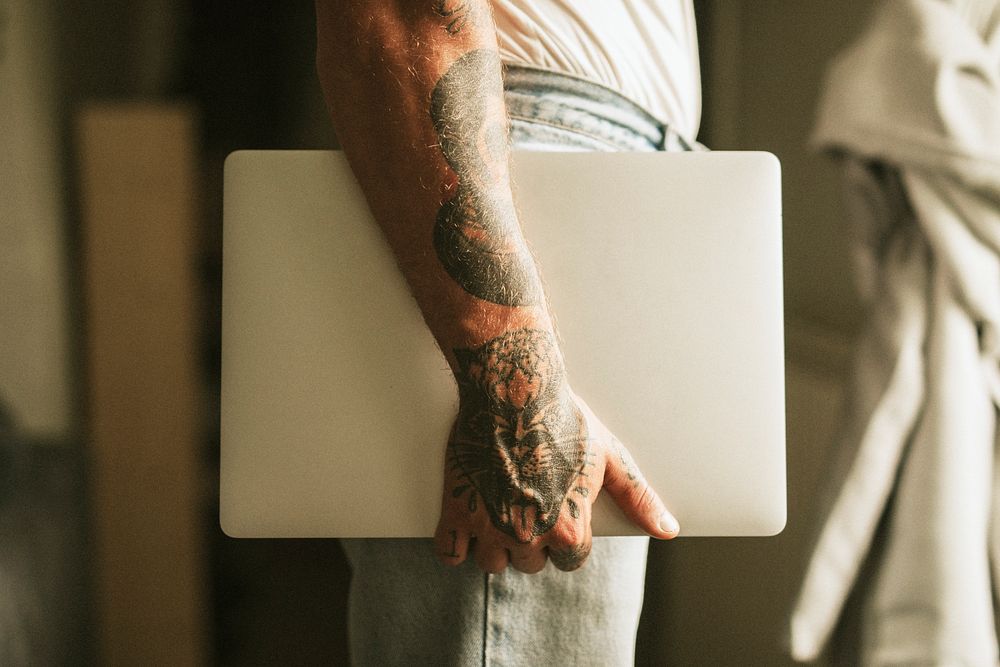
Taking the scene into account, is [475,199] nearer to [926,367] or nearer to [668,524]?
[668,524]

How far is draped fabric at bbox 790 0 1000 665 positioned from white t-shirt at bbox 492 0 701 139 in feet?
0.95

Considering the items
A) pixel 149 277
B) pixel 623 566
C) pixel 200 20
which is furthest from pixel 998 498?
pixel 200 20

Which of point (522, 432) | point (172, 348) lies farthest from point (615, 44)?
point (172, 348)

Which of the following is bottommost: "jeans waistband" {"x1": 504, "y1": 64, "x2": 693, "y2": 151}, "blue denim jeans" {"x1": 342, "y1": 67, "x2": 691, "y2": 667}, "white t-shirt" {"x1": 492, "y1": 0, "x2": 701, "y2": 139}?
"blue denim jeans" {"x1": 342, "y1": 67, "x2": 691, "y2": 667}

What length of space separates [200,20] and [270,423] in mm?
2153

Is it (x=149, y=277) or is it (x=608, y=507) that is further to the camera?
(x=149, y=277)

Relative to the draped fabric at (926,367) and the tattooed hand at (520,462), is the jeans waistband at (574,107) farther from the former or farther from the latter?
the draped fabric at (926,367)

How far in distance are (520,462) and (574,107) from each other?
24 centimetres

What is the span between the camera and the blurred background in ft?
3.55

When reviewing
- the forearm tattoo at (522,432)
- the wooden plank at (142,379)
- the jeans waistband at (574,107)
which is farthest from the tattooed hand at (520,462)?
the wooden plank at (142,379)

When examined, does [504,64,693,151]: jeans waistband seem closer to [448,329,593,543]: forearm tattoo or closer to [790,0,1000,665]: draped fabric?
[448,329,593,543]: forearm tattoo

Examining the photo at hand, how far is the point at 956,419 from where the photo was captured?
25.8 inches

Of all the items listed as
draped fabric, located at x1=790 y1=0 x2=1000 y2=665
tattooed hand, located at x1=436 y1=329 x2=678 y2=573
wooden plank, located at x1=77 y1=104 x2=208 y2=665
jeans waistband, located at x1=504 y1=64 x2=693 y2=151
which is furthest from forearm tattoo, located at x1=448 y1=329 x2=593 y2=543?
wooden plank, located at x1=77 y1=104 x2=208 y2=665

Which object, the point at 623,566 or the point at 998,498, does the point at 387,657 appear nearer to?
the point at 623,566
